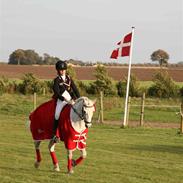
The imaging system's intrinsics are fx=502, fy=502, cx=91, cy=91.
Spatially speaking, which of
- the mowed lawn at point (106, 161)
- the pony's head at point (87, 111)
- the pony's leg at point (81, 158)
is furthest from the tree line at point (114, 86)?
the pony's head at point (87, 111)

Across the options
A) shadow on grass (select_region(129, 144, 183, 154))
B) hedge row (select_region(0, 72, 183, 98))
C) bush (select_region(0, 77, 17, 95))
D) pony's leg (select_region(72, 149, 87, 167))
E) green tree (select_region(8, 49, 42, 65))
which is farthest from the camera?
green tree (select_region(8, 49, 42, 65))

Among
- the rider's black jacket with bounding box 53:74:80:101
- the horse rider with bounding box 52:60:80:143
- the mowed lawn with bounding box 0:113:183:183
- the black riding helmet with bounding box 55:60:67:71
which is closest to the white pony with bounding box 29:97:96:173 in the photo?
the horse rider with bounding box 52:60:80:143

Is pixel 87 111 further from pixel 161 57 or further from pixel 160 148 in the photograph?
pixel 161 57

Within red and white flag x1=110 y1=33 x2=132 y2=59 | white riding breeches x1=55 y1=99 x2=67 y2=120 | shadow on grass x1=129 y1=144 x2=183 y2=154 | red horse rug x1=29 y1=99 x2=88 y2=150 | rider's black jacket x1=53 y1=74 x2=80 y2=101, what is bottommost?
shadow on grass x1=129 y1=144 x2=183 y2=154

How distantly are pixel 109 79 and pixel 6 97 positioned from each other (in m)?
8.67

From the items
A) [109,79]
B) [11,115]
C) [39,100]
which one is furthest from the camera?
[109,79]

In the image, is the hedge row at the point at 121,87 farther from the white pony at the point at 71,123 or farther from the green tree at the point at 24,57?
the green tree at the point at 24,57

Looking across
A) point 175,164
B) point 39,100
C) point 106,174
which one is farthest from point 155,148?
point 39,100

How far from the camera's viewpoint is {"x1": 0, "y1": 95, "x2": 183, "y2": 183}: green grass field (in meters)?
9.68

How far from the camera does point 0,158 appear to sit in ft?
39.8

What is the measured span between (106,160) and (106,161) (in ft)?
0.69

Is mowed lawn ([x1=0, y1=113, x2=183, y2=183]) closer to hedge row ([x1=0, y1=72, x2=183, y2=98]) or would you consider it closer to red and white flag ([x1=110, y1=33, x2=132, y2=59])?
red and white flag ([x1=110, y1=33, x2=132, y2=59])

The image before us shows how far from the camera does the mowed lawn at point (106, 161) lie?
9656 mm

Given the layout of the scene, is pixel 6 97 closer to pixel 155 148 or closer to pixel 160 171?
pixel 155 148
